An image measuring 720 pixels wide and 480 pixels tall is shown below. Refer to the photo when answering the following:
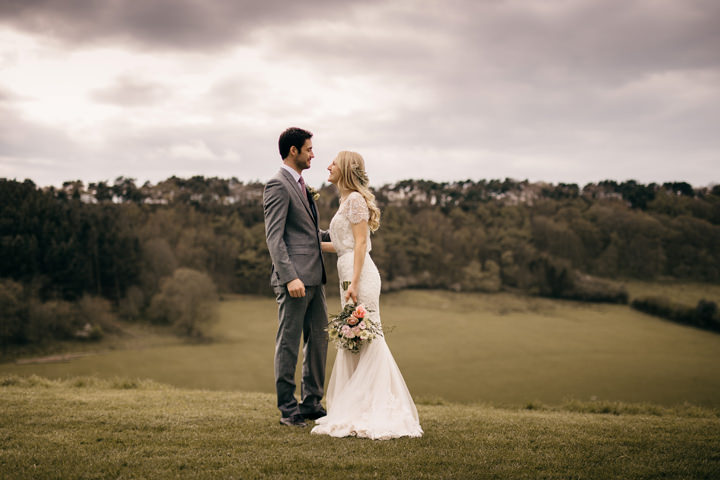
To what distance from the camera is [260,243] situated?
226ft

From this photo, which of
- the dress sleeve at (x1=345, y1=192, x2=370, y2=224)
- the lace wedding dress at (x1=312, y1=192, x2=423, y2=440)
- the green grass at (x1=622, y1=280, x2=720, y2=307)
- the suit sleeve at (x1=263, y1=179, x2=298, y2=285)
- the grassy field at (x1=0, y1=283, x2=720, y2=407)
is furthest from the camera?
Result: the green grass at (x1=622, y1=280, x2=720, y2=307)

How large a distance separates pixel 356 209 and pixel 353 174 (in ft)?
1.28

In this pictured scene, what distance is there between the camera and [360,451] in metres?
4.17

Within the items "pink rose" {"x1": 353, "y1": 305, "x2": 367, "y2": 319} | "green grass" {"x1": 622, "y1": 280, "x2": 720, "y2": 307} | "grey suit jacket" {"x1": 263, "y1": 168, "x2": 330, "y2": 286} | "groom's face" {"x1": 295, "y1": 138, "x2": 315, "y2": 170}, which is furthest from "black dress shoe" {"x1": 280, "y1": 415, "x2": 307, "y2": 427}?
"green grass" {"x1": 622, "y1": 280, "x2": 720, "y2": 307}

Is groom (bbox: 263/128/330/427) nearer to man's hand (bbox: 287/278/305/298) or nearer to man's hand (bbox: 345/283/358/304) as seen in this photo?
man's hand (bbox: 287/278/305/298)

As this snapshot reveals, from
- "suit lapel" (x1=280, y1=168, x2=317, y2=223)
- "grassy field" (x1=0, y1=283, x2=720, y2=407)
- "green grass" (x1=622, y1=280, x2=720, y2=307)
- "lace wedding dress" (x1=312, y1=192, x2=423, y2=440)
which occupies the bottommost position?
"grassy field" (x1=0, y1=283, x2=720, y2=407)

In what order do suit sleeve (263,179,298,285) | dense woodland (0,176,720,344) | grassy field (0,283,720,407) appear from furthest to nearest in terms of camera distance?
dense woodland (0,176,720,344)
grassy field (0,283,720,407)
suit sleeve (263,179,298,285)

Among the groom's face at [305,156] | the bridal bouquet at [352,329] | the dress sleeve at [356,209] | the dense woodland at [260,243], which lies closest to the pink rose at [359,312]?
the bridal bouquet at [352,329]

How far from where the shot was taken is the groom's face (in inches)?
216

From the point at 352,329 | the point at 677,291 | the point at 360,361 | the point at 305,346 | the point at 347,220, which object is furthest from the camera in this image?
the point at 677,291

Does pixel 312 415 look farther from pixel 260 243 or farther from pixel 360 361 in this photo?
pixel 260 243

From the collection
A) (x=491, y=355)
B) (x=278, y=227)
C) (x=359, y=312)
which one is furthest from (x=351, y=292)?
(x=491, y=355)

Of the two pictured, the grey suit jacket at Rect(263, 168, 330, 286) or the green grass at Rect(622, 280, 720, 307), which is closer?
the grey suit jacket at Rect(263, 168, 330, 286)

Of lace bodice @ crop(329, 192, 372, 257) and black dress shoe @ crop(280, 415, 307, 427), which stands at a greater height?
lace bodice @ crop(329, 192, 372, 257)
